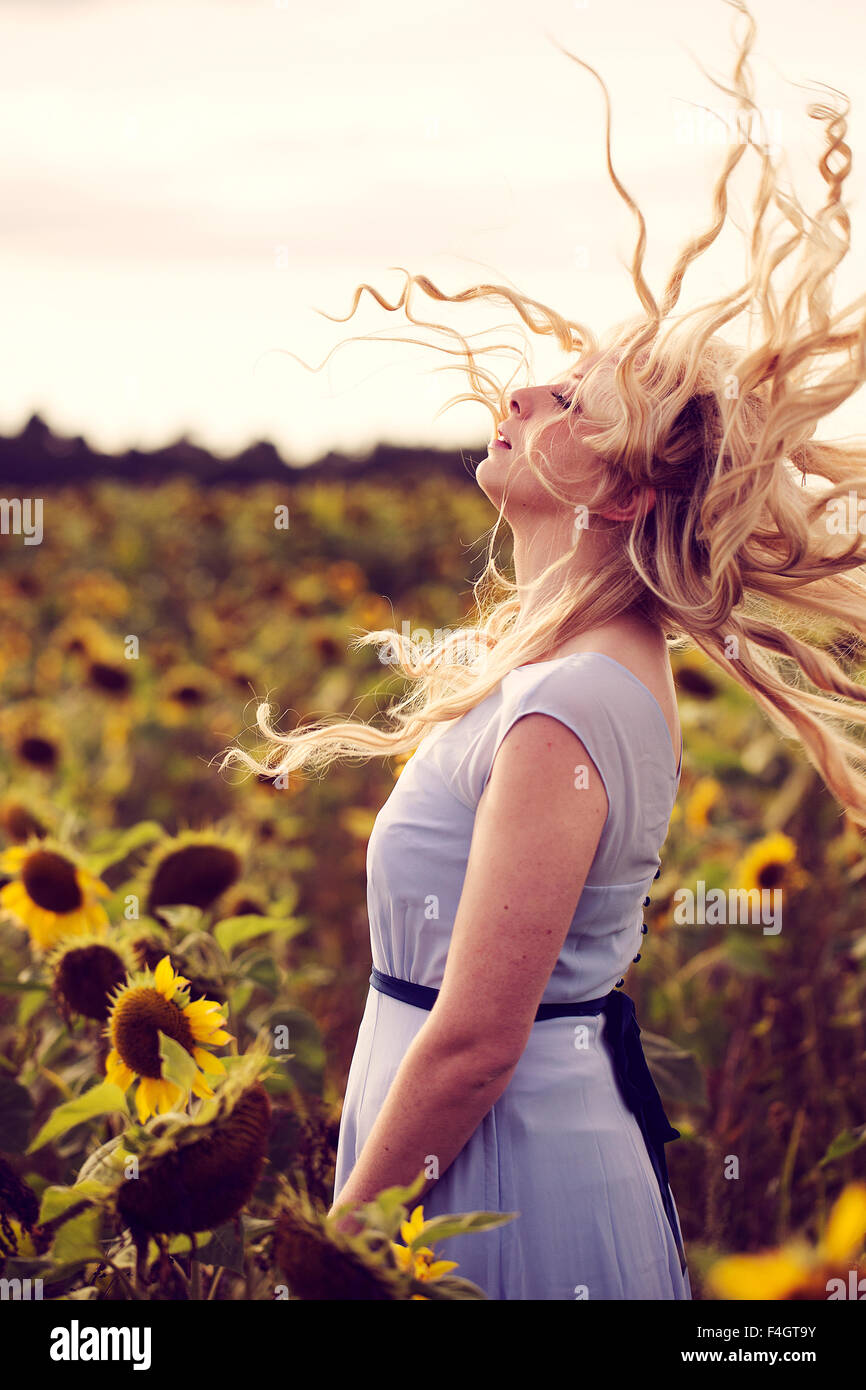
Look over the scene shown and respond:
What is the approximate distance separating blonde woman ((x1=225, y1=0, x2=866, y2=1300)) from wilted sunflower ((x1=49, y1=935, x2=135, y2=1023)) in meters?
0.43

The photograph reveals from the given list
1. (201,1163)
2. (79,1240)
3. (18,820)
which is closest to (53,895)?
(18,820)

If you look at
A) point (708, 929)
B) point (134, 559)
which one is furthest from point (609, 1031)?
point (134, 559)

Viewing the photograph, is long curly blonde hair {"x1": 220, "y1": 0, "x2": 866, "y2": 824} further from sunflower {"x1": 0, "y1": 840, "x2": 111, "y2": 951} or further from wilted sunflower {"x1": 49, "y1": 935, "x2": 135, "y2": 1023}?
sunflower {"x1": 0, "y1": 840, "x2": 111, "y2": 951}

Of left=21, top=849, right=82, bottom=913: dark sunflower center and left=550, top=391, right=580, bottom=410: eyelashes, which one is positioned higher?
left=550, top=391, right=580, bottom=410: eyelashes

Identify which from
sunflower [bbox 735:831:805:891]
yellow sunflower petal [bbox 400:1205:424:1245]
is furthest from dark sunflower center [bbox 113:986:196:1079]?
sunflower [bbox 735:831:805:891]

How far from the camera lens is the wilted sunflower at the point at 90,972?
1761 millimetres

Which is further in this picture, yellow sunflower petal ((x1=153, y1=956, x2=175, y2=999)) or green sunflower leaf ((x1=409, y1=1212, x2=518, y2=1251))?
yellow sunflower petal ((x1=153, y1=956, x2=175, y2=999))

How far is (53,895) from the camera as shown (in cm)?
222

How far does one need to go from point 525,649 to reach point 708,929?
1.99 m

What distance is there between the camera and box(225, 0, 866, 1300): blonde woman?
1.27 metres

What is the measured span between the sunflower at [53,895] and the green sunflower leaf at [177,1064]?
35.4 inches

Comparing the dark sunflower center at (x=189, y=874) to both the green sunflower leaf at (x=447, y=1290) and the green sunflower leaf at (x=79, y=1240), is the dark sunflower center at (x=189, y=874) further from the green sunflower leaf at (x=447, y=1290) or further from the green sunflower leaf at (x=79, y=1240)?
the green sunflower leaf at (x=447, y=1290)

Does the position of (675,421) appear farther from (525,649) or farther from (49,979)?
(49,979)
